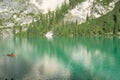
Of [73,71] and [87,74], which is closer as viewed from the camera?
[87,74]

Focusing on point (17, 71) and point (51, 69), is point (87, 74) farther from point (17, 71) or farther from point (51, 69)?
point (17, 71)

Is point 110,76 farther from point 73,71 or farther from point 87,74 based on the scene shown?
point 73,71

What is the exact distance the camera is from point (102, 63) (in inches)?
3541

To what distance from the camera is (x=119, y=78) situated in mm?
66000

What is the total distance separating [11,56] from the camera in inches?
4232

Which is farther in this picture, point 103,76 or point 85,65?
point 85,65

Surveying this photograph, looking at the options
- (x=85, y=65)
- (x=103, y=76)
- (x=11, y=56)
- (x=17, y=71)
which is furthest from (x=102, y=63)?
(x=11, y=56)

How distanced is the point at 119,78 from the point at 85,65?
21.6 meters

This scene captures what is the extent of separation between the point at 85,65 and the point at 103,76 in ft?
58.1

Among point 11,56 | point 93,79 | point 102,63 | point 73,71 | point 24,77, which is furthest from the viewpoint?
point 11,56

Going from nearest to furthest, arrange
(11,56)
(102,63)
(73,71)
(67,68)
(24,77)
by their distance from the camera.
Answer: (24,77), (73,71), (67,68), (102,63), (11,56)

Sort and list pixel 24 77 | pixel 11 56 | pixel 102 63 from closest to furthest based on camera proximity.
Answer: pixel 24 77
pixel 102 63
pixel 11 56

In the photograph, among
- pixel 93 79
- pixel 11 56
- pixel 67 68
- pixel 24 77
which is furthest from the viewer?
pixel 11 56

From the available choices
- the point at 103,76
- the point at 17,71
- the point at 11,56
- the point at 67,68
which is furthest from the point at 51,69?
the point at 11,56
